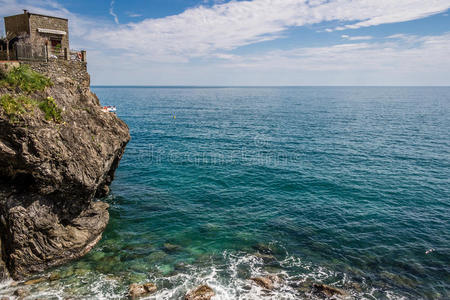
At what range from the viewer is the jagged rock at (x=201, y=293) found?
21.1 metres

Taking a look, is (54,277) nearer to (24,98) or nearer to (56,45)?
(24,98)

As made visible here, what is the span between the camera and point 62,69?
32125mm

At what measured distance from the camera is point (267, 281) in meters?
23.2

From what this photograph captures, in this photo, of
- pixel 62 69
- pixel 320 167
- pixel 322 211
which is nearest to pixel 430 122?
pixel 320 167

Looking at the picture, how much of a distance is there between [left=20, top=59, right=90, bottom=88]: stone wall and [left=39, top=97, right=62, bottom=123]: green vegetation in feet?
16.1

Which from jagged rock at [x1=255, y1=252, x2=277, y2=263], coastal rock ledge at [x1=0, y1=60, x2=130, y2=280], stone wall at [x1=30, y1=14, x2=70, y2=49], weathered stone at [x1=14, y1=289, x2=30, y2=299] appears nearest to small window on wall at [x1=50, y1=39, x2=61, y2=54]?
stone wall at [x1=30, y1=14, x2=70, y2=49]

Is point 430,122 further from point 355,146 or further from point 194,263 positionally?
point 194,263

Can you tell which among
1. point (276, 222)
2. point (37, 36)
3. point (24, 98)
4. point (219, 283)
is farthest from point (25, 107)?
point (276, 222)

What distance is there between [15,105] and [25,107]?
66 cm

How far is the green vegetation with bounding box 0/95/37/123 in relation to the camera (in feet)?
70.0

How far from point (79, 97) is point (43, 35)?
30.9 feet

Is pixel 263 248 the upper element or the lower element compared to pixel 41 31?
lower

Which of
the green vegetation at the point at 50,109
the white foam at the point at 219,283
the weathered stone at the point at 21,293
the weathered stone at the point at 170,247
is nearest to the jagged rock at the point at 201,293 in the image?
the white foam at the point at 219,283

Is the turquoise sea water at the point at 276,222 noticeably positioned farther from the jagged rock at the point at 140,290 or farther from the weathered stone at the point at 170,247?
the jagged rock at the point at 140,290
